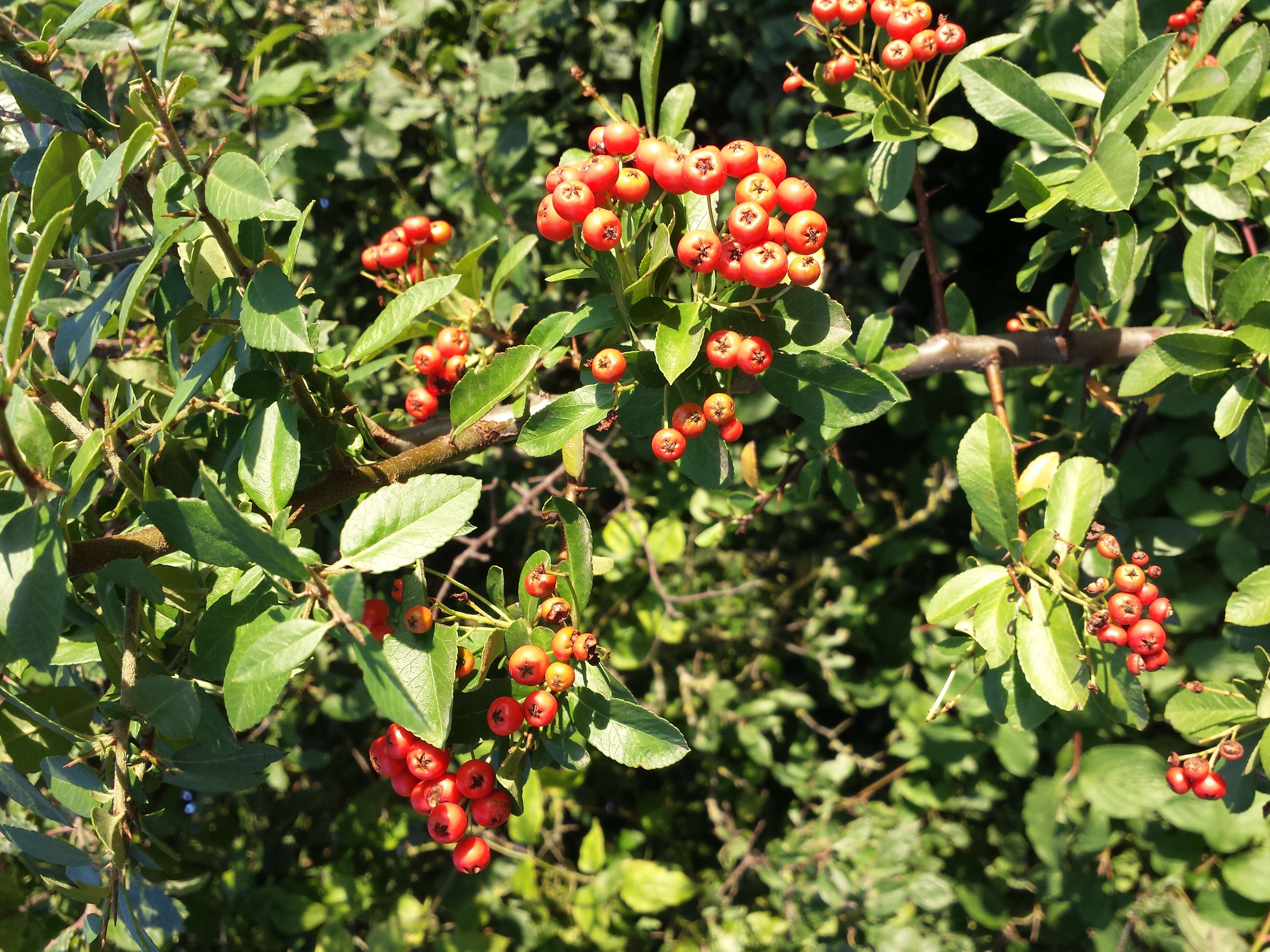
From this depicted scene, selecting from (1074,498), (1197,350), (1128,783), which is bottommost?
(1128,783)

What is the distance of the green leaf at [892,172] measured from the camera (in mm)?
1543

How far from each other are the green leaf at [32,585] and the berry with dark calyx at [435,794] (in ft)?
1.75

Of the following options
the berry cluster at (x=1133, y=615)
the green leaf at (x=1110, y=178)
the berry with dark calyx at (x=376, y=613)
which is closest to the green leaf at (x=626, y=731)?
the berry with dark calyx at (x=376, y=613)

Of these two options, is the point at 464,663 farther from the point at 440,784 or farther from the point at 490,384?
the point at 490,384

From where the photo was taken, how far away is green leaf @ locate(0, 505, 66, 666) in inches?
36.1

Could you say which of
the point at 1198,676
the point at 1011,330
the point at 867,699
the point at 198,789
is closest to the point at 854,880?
the point at 867,699

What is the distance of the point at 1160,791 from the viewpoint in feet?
7.40

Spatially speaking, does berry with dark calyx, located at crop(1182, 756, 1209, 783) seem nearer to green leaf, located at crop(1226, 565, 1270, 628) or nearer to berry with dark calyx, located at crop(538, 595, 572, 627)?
green leaf, located at crop(1226, 565, 1270, 628)

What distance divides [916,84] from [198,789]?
5.86 feet

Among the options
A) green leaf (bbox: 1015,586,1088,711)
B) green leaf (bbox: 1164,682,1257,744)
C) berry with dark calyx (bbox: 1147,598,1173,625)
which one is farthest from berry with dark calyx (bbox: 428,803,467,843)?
green leaf (bbox: 1164,682,1257,744)

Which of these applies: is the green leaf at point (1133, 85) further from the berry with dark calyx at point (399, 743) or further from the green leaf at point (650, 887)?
the green leaf at point (650, 887)

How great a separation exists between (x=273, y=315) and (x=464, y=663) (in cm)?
56

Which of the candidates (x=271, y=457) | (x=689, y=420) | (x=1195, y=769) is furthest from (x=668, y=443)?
(x=1195, y=769)

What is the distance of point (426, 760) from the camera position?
115 centimetres
